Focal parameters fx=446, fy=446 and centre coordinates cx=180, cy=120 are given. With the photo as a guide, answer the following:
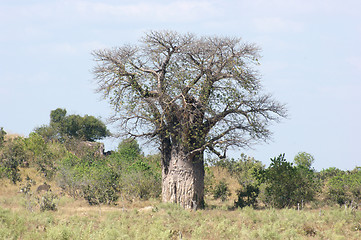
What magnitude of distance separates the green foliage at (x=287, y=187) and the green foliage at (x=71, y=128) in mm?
32682

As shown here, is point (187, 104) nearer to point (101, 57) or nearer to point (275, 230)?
point (101, 57)

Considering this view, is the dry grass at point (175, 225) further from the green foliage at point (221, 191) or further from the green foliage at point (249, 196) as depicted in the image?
the green foliage at point (221, 191)

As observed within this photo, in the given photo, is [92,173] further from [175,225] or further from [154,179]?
[175,225]

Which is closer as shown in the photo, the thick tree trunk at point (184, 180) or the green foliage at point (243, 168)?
the thick tree trunk at point (184, 180)

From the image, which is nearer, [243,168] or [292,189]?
[292,189]

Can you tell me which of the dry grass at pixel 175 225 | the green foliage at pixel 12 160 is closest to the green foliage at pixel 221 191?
the dry grass at pixel 175 225

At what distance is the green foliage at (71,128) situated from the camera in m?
53.4

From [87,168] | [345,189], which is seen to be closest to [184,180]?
[87,168]

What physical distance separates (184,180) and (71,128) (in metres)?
35.0

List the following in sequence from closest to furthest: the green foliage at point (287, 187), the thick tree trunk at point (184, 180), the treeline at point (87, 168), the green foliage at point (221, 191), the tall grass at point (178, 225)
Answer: the tall grass at point (178, 225) → the thick tree trunk at point (184, 180) → the green foliage at point (287, 187) → the treeline at point (87, 168) → the green foliage at point (221, 191)

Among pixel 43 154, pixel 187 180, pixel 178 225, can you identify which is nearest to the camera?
pixel 178 225

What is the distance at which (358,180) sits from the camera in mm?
24922

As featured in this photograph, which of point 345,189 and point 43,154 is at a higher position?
point 43,154

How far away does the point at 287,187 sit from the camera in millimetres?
23922
